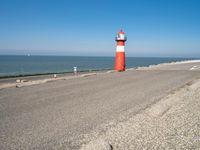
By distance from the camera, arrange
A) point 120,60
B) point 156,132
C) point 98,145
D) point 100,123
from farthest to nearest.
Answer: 1. point 120,60
2. point 100,123
3. point 156,132
4. point 98,145

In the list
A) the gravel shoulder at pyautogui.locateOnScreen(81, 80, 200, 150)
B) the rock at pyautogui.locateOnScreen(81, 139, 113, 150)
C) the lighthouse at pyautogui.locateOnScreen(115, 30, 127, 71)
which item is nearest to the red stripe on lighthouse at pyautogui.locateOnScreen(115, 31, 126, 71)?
the lighthouse at pyautogui.locateOnScreen(115, 30, 127, 71)

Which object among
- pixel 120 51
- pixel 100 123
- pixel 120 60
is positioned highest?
pixel 120 51

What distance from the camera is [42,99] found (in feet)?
26.5

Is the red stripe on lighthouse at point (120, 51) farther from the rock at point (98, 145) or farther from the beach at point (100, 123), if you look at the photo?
the rock at point (98, 145)

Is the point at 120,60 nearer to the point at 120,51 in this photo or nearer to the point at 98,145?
the point at 120,51

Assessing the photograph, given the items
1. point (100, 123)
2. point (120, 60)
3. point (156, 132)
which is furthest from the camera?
point (120, 60)

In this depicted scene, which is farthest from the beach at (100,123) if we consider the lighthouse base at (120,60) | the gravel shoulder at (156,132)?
the lighthouse base at (120,60)

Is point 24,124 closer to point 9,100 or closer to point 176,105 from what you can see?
point 9,100

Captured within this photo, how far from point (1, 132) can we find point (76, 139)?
66.2 inches

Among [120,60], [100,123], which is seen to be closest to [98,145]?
[100,123]

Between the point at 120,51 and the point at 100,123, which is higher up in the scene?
the point at 120,51

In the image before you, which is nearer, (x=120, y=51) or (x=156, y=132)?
(x=156, y=132)

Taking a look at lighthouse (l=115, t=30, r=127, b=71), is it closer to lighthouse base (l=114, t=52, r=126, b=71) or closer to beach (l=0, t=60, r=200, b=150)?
lighthouse base (l=114, t=52, r=126, b=71)

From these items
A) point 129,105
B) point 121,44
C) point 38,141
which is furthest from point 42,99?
point 121,44
